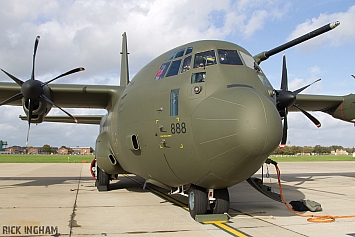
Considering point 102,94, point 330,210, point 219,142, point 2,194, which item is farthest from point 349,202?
point 2,194

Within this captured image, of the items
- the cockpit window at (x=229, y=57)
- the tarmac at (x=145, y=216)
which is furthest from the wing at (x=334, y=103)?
the cockpit window at (x=229, y=57)

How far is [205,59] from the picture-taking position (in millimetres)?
7258

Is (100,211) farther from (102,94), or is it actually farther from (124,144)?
(102,94)

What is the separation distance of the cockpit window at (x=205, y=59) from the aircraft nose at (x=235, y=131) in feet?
3.27

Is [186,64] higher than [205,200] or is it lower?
higher

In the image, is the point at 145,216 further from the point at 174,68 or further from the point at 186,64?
the point at 186,64

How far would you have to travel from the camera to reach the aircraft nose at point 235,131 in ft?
18.9

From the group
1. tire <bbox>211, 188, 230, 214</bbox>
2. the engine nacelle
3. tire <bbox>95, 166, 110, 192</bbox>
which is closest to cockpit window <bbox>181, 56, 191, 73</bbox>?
tire <bbox>211, 188, 230, 214</bbox>

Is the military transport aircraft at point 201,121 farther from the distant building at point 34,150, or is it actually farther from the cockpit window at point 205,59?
the distant building at point 34,150

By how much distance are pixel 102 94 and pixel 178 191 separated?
670cm

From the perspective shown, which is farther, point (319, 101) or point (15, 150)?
point (15, 150)

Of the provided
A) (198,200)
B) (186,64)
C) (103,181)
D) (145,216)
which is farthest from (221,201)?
(103,181)

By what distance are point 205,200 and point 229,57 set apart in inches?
124

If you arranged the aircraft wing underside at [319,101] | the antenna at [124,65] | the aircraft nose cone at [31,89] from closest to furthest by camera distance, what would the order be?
the aircraft nose cone at [31,89], the antenna at [124,65], the aircraft wing underside at [319,101]
